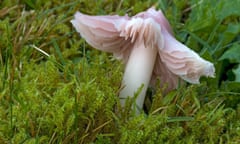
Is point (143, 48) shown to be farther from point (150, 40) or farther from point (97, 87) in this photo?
point (97, 87)

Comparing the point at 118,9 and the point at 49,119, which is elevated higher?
the point at 118,9

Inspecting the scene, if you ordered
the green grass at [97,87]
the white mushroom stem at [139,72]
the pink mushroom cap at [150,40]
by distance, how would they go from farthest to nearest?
the white mushroom stem at [139,72] < the pink mushroom cap at [150,40] < the green grass at [97,87]

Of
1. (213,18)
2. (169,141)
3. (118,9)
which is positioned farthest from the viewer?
(118,9)

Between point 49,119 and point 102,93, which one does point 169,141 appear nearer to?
point 102,93

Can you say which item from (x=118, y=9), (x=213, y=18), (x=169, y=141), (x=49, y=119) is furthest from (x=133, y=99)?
(x=118, y=9)

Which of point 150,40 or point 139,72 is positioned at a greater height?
point 150,40

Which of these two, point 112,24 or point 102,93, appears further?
point 112,24

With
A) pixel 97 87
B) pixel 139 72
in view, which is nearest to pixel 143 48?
pixel 139 72
